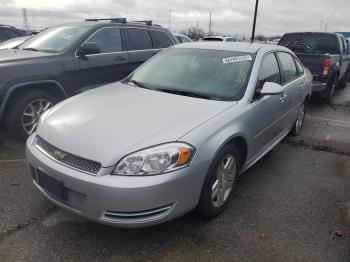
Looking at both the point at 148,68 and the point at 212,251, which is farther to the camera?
the point at 148,68

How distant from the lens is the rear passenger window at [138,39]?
6.36 metres

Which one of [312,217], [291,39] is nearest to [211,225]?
[312,217]

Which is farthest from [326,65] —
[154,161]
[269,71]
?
[154,161]

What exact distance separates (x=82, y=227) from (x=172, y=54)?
237cm

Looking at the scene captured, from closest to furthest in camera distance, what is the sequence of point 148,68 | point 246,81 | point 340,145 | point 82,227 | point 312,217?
point 82,227, point 312,217, point 246,81, point 148,68, point 340,145

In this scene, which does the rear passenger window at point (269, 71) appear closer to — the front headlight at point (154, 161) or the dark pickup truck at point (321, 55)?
the front headlight at point (154, 161)

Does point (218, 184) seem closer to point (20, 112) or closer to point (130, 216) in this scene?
point (130, 216)

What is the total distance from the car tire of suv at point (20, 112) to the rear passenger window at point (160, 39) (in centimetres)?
268

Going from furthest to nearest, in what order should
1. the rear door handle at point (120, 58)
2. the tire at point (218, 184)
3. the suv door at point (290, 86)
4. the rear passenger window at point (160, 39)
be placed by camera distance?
the rear passenger window at point (160, 39), the rear door handle at point (120, 58), the suv door at point (290, 86), the tire at point (218, 184)

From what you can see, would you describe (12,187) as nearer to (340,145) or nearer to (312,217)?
(312,217)

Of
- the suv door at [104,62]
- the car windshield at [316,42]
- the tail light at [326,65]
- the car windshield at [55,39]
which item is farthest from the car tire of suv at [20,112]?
the car windshield at [316,42]

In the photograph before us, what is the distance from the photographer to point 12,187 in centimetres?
374

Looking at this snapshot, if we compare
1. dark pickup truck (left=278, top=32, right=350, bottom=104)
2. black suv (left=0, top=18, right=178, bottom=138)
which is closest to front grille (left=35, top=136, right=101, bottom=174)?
black suv (left=0, top=18, right=178, bottom=138)

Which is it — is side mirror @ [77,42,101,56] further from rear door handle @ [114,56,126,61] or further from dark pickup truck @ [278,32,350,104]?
dark pickup truck @ [278,32,350,104]
